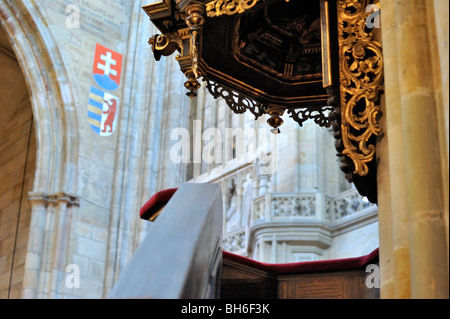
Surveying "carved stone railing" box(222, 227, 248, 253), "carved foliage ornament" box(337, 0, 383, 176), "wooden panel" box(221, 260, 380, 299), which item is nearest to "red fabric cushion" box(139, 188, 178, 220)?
"wooden panel" box(221, 260, 380, 299)

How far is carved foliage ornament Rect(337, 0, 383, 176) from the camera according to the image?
3.93 meters

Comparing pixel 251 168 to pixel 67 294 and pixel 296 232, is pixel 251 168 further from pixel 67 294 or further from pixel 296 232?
pixel 67 294

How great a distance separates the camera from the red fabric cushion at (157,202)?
4441mm

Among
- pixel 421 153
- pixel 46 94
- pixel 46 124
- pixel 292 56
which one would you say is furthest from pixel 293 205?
pixel 421 153

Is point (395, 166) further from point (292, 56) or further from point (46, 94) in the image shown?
point (46, 94)

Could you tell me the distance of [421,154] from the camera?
2996 millimetres

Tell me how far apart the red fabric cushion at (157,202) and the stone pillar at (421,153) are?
1616 mm

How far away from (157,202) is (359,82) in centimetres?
128

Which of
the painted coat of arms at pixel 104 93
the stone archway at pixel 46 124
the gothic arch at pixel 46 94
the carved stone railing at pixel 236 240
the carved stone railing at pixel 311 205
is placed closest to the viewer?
the stone archway at pixel 46 124

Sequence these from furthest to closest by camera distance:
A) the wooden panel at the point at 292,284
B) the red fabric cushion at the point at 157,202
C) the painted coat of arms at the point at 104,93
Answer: the painted coat of arms at the point at 104,93 < the wooden panel at the point at 292,284 < the red fabric cushion at the point at 157,202

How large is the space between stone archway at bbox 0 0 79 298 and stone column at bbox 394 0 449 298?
8.72m

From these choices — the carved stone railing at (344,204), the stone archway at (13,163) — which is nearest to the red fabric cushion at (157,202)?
the stone archway at (13,163)

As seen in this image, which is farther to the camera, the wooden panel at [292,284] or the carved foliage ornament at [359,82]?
the wooden panel at [292,284]

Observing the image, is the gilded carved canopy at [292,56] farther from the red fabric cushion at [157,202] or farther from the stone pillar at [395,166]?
the red fabric cushion at [157,202]
